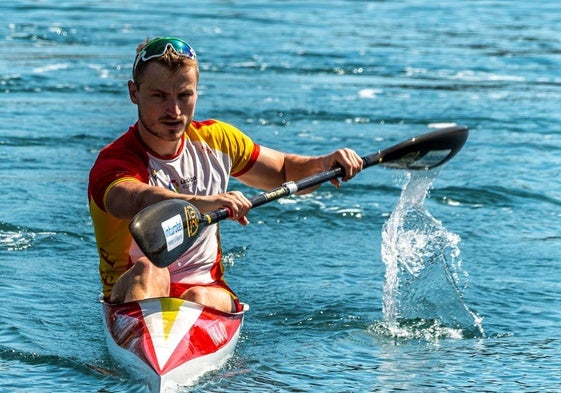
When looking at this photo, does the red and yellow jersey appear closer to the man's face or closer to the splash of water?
the man's face

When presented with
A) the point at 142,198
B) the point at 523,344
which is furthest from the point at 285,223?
the point at 142,198

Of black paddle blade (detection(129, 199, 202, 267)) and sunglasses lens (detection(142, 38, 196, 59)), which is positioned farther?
sunglasses lens (detection(142, 38, 196, 59))

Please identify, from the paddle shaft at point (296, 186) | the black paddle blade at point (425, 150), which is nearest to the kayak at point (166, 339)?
the paddle shaft at point (296, 186)

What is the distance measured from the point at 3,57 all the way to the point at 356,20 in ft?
22.9

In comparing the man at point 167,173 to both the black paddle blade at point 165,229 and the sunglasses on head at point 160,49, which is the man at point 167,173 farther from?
Answer: the black paddle blade at point 165,229

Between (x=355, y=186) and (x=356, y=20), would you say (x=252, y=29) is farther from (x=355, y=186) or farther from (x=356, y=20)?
(x=355, y=186)

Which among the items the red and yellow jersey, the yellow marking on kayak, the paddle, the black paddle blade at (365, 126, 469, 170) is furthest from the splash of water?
the yellow marking on kayak

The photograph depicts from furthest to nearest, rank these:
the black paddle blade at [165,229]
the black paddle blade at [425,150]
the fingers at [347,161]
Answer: the black paddle blade at [425,150] → the fingers at [347,161] → the black paddle blade at [165,229]

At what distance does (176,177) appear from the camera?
5.48 meters

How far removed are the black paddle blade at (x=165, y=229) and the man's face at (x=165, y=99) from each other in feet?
1.35

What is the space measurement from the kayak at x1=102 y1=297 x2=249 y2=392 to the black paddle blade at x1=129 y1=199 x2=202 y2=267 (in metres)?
0.29

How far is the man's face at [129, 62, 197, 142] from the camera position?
527 cm

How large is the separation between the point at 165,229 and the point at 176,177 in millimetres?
673

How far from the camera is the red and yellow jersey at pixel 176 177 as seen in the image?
533 cm
